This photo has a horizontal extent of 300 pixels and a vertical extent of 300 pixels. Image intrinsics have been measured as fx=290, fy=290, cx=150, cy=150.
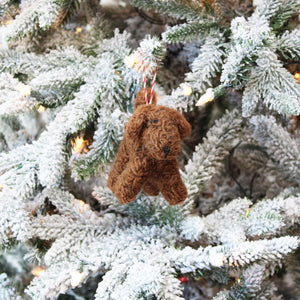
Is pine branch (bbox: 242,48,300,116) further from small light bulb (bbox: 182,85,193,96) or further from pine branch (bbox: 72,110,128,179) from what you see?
pine branch (bbox: 72,110,128,179)

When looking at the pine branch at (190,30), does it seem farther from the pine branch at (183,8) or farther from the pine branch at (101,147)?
the pine branch at (101,147)

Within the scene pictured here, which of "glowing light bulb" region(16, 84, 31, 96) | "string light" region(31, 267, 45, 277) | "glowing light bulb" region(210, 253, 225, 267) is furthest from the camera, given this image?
"string light" region(31, 267, 45, 277)

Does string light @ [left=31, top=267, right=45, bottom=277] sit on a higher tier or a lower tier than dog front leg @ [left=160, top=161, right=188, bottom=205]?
lower

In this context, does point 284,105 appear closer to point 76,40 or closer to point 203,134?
point 203,134

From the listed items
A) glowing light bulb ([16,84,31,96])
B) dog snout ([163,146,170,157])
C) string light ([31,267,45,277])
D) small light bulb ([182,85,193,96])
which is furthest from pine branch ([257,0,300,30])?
string light ([31,267,45,277])

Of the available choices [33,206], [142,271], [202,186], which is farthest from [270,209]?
[33,206]

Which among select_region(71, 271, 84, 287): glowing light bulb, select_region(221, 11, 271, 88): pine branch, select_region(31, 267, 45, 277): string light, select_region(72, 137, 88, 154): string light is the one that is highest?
select_region(221, 11, 271, 88): pine branch
